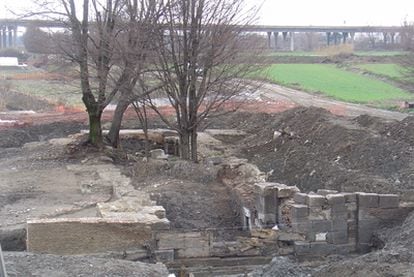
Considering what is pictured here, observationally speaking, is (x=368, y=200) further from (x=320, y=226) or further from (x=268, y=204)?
(x=268, y=204)

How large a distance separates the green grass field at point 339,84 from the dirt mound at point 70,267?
22.6 m

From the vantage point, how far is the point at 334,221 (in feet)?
36.4

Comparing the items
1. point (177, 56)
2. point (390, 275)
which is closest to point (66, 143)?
point (177, 56)

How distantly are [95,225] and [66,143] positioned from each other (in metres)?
11.8

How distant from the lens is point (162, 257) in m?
10.4

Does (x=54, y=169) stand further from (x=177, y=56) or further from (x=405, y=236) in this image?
(x=405, y=236)

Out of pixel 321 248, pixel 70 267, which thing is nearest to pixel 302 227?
pixel 321 248

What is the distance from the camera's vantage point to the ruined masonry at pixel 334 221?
11000mm

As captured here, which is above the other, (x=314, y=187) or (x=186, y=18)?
(x=186, y=18)

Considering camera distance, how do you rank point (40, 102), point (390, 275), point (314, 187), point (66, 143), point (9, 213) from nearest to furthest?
1. point (390, 275)
2. point (9, 213)
3. point (314, 187)
4. point (66, 143)
5. point (40, 102)

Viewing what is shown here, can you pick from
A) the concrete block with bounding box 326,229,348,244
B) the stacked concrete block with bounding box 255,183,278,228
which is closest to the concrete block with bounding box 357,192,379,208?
the concrete block with bounding box 326,229,348,244

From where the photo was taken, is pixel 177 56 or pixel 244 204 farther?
pixel 177 56

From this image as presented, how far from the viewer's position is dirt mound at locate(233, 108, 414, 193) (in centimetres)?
1407

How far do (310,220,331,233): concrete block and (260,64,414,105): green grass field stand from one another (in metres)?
19.7
